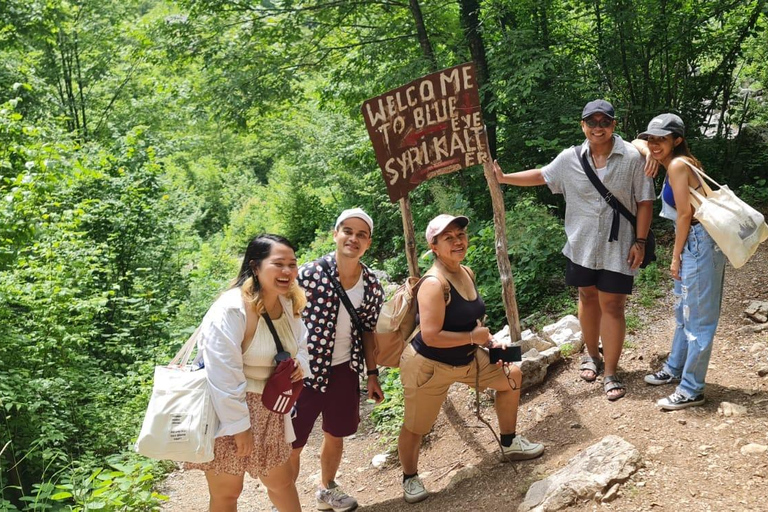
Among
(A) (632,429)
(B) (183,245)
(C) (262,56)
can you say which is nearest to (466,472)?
(A) (632,429)

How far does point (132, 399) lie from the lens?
24.4ft

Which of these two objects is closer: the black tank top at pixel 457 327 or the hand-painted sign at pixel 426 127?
the black tank top at pixel 457 327

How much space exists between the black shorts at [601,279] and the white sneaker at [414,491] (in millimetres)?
1774

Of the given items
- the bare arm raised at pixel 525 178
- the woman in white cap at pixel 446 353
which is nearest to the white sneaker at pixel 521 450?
the woman in white cap at pixel 446 353

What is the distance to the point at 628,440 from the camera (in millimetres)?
3914

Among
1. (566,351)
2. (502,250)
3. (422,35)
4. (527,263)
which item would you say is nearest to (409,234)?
(502,250)

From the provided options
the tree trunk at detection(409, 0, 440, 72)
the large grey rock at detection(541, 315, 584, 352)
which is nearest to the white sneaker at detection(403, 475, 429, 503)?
the large grey rock at detection(541, 315, 584, 352)

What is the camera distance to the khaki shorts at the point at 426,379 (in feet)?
12.6

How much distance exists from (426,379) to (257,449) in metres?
1.10

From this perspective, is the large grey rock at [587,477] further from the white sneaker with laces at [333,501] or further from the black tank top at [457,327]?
the white sneaker with laces at [333,501]

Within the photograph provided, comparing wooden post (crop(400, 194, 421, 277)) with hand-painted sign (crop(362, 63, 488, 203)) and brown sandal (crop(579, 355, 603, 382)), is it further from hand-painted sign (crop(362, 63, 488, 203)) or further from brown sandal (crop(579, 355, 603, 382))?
brown sandal (crop(579, 355, 603, 382))

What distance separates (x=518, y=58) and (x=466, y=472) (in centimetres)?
544

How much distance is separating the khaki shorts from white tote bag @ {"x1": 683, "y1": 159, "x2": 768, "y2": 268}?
4.90ft

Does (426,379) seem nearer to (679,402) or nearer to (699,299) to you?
(679,402)
